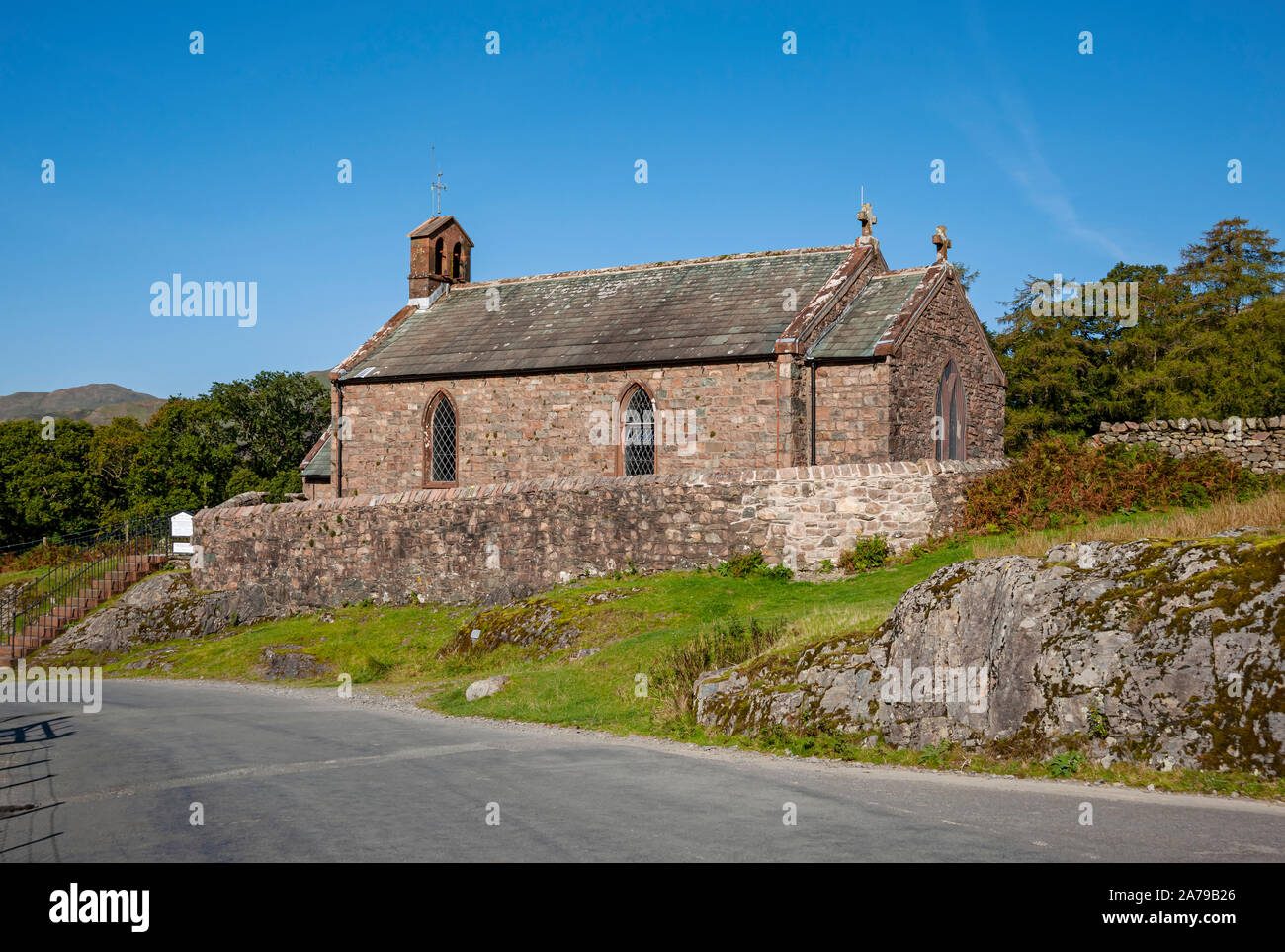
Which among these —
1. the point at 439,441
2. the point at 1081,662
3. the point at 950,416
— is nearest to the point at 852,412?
the point at 950,416

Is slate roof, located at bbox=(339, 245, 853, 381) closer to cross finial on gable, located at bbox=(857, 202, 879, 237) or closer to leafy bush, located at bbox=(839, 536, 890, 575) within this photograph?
cross finial on gable, located at bbox=(857, 202, 879, 237)

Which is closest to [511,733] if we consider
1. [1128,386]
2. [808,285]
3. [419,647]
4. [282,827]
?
[282,827]

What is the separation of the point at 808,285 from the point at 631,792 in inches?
946

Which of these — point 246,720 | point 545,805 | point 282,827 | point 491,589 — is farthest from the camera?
point 491,589

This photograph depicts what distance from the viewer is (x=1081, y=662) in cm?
959

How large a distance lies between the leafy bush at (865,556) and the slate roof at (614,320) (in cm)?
819

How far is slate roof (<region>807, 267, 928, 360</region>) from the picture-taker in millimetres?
27688

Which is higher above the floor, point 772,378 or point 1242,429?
point 772,378

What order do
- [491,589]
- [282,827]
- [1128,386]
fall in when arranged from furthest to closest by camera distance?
1. [1128,386]
2. [491,589]
3. [282,827]

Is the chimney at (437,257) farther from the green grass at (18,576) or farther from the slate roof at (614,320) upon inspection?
the green grass at (18,576)

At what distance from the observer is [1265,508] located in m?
13.8

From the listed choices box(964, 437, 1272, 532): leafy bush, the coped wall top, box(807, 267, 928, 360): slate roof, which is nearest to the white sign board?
the coped wall top

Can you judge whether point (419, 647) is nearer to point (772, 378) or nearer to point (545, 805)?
point (772, 378)
